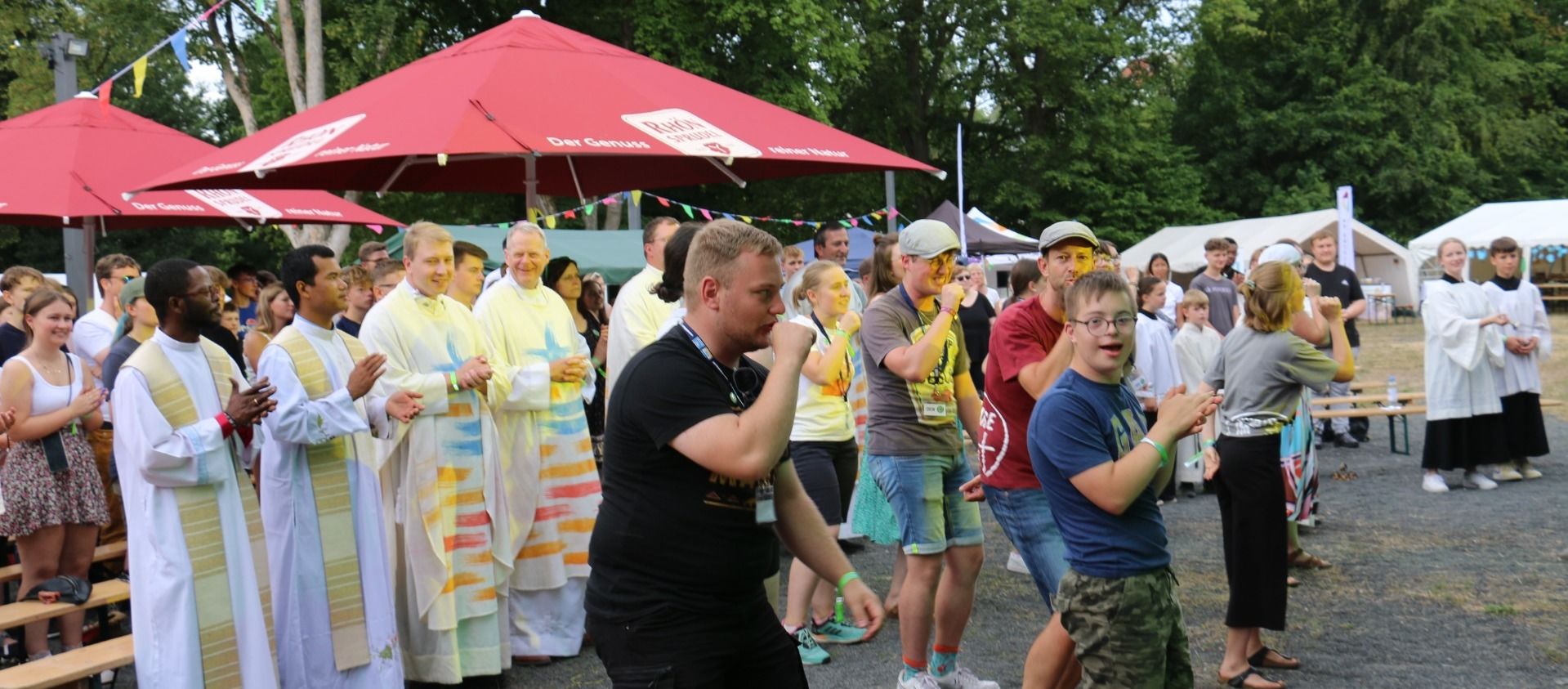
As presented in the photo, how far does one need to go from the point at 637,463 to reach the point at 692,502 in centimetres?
15

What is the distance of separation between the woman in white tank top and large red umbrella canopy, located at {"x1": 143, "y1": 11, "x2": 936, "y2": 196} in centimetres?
88

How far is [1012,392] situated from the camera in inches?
185

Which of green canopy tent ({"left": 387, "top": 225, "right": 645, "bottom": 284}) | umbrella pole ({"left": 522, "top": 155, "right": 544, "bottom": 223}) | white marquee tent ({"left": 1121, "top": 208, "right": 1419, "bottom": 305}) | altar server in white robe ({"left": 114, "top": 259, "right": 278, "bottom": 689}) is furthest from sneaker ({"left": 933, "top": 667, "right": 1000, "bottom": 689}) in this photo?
white marquee tent ({"left": 1121, "top": 208, "right": 1419, "bottom": 305})

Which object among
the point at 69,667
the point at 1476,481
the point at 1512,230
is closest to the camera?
the point at 69,667

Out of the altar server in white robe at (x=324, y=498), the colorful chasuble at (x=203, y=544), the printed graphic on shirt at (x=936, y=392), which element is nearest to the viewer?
the colorful chasuble at (x=203, y=544)

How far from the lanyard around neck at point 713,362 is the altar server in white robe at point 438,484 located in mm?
2766

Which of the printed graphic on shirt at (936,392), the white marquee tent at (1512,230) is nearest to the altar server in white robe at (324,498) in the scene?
the printed graphic on shirt at (936,392)

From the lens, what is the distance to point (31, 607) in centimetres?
564

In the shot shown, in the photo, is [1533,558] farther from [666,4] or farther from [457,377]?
[666,4]

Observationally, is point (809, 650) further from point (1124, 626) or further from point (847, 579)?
point (847, 579)

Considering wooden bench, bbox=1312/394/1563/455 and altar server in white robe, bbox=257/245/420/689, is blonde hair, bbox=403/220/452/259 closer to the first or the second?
altar server in white robe, bbox=257/245/420/689

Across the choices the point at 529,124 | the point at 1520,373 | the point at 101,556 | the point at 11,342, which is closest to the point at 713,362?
the point at 529,124

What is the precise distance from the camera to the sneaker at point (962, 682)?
17.5 ft

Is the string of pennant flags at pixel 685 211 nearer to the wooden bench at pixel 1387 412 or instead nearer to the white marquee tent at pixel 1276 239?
the wooden bench at pixel 1387 412
